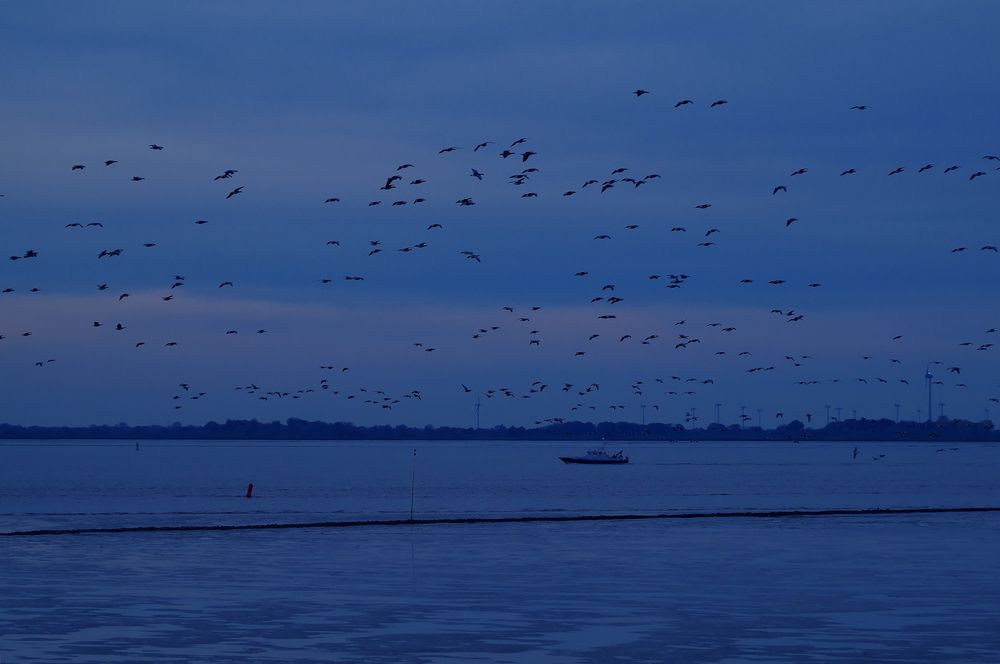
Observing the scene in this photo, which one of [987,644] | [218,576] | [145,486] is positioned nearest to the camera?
[987,644]

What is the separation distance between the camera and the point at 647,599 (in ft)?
138

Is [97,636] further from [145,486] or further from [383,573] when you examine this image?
[145,486]

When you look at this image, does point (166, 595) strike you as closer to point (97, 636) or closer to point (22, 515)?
point (97, 636)

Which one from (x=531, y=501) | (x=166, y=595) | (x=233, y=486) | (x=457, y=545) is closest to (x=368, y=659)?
(x=166, y=595)

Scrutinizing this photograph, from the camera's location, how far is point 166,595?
138 feet

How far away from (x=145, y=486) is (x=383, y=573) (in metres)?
120

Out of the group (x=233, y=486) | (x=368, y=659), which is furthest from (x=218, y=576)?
(x=233, y=486)

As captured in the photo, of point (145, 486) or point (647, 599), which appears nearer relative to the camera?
point (647, 599)

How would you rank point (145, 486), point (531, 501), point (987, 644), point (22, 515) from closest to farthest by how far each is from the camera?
1. point (987, 644)
2. point (22, 515)
3. point (531, 501)
4. point (145, 486)

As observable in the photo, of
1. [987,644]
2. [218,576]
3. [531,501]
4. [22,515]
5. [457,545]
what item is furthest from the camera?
[531,501]

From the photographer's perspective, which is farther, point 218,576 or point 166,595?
point 218,576

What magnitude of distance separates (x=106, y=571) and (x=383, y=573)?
30.7 feet

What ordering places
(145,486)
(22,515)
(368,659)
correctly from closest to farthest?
(368,659) → (22,515) → (145,486)

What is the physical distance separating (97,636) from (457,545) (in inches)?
1239
